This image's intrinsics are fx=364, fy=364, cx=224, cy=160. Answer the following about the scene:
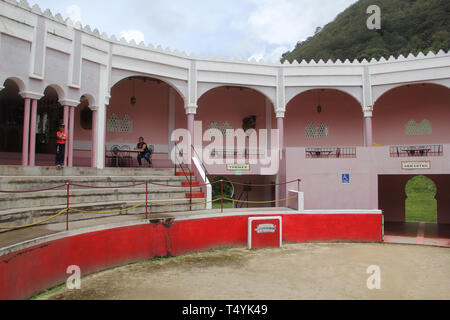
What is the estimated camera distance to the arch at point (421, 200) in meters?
24.7

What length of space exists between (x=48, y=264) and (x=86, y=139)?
32.3ft

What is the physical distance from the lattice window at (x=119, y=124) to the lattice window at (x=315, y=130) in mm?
8578

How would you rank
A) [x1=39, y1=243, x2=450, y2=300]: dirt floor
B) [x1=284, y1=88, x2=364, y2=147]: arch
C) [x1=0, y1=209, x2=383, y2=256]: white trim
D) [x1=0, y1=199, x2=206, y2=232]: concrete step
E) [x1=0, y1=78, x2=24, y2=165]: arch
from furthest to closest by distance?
1. [x1=284, y1=88, x2=364, y2=147]: arch
2. [x1=0, y1=78, x2=24, y2=165]: arch
3. [x1=0, y1=199, x2=206, y2=232]: concrete step
4. [x1=39, y1=243, x2=450, y2=300]: dirt floor
5. [x1=0, y1=209, x2=383, y2=256]: white trim

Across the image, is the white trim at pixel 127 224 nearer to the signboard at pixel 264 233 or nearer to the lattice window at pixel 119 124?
the signboard at pixel 264 233

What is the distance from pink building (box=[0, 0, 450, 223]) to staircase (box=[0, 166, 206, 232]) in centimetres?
150

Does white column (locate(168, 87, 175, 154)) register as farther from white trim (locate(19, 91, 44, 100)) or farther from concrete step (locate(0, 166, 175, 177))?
white trim (locate(19, 91, 44, 100))

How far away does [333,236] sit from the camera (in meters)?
11.1

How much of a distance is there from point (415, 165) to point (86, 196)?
1015cm

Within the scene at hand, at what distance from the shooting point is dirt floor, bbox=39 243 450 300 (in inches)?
243

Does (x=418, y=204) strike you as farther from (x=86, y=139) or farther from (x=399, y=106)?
(x=86, y=139)

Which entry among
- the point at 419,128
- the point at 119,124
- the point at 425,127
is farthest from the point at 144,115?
the point at 425,127

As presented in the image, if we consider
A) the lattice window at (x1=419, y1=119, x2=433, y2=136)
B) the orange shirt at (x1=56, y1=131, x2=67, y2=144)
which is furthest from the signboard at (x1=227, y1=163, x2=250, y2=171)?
the lattice window at (x1=419, y1=119, x2=433, y2=136)
